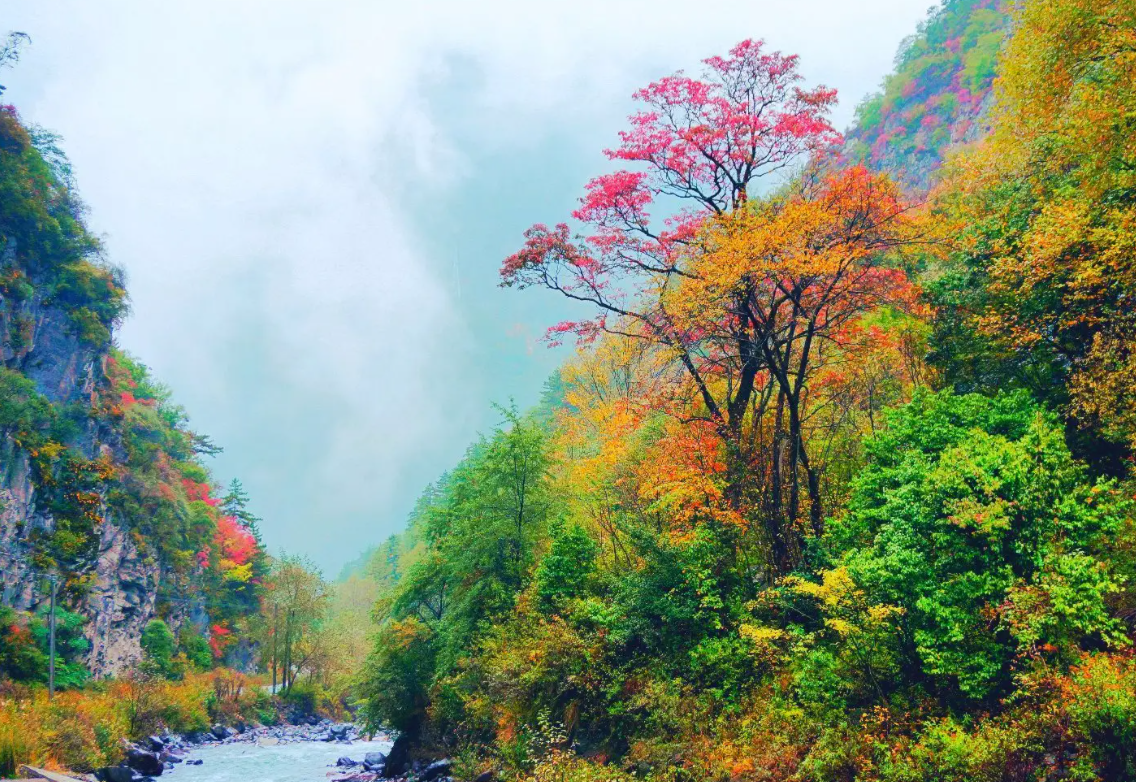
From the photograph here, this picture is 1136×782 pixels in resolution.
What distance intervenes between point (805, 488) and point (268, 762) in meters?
30.3

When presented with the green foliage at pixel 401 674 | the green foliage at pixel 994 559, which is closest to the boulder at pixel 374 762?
the green foliage at pixel 401 674

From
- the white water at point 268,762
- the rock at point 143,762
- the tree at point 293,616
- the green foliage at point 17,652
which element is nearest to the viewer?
the rock at point 143,762

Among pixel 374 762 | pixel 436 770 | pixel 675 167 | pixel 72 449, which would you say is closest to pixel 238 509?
pixel 72 449

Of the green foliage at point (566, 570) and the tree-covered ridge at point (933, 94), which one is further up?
the tree-covered ridge at point (933, 94)

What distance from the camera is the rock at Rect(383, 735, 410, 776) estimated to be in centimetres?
2556

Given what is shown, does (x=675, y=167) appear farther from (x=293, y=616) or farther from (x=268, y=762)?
(x=293, y=616)

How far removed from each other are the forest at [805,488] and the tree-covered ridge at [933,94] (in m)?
40.5

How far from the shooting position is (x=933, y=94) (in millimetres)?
65625

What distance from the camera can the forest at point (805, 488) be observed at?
927 centimetres

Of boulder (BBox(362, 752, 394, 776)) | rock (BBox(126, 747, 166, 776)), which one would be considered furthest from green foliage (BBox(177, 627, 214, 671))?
rock (BBox(126, 747, 166, 776))

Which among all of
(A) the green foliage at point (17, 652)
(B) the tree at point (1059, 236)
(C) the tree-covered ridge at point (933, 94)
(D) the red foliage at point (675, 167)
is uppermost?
(C) the tree-covered ridge at point (933, 94)

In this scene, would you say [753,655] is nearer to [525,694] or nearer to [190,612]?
[525,694]

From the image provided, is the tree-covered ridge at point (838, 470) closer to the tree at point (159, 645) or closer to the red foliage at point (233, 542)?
the tree at point (159, 645)

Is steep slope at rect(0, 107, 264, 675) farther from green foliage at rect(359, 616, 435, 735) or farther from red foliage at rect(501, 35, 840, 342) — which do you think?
red foliage at rect(501, 35, 840, 342)
